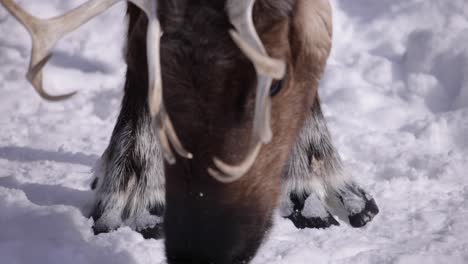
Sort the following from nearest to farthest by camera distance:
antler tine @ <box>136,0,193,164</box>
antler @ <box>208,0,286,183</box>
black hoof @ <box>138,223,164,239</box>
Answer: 1. antler @ <box>208,0,286,183</box>
2. antler tine @ <box>136,0,193,164</box>
3. black hoof @ <box>138,223,164,239</box>

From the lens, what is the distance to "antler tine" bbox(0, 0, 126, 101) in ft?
7.34

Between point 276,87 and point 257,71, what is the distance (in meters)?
0.45

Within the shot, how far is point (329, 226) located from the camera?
3.68 metres

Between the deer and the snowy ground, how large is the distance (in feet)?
2.45

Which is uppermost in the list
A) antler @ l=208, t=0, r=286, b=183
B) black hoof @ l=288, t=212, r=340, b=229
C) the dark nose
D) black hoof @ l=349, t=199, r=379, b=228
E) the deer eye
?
antler @ l=208, t=0, r=286, b=183

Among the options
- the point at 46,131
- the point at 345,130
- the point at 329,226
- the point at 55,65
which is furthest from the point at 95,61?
the point at 329,226

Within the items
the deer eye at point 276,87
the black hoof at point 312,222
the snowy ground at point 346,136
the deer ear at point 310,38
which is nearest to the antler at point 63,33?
the deer eye at point 276,87

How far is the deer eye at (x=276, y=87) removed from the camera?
2.59 metres

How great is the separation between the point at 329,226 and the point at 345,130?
3.29 feet

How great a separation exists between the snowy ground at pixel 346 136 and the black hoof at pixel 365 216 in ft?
0.16

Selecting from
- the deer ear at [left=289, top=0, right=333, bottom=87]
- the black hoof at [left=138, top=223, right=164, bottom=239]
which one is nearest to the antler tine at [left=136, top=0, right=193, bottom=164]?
the deer ear at [left=289, top=0, right=333, bottom=87]

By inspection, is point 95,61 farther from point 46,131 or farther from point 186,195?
point 186,195

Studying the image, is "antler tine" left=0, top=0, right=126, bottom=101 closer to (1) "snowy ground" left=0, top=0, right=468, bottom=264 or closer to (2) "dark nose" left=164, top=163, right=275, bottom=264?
(2) "dark nose" left=164, top=163, right=275, bottom=264

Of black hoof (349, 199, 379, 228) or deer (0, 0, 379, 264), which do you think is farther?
black hoof (349, 199, 379, 228)
